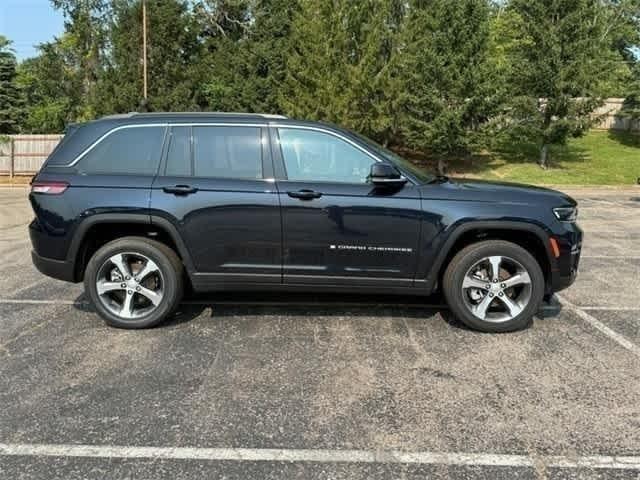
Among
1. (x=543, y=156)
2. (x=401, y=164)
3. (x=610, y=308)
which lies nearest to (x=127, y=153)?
(x=401, y=164)

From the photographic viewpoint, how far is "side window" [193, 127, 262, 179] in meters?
4.63

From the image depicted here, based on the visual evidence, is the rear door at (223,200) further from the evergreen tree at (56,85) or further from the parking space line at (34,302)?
the evergreen tree at (56,85)

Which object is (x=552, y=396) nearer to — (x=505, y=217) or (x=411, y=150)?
(x=505, y=217)

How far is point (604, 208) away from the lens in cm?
1386

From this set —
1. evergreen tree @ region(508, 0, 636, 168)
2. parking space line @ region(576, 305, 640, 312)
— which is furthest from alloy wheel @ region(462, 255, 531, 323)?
evergreen tree @ region(508, 0, 636, 168)

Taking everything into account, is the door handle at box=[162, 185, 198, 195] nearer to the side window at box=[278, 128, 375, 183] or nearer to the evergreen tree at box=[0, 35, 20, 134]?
the side window at box=[278, 128, 375, 183]

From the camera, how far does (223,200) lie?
4535 millimetres

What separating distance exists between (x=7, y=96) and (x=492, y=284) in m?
28.2

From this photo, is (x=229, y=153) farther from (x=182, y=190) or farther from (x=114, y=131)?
(x=114, y=131)

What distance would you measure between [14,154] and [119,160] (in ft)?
71.8

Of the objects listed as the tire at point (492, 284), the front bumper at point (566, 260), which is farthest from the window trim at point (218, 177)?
the front bumper at point (566, 260)

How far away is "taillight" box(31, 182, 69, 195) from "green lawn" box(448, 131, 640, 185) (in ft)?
64.4

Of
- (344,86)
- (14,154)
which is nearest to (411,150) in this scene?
(344,86)

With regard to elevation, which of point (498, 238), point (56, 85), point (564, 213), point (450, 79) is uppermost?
point (56, 85)
